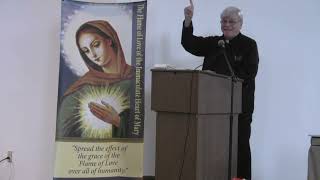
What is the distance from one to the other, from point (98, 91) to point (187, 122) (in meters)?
1.17

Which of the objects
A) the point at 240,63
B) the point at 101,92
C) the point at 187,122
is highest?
the point at 240,63

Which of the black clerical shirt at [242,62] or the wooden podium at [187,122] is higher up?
the black clerical shirt at [242,62]

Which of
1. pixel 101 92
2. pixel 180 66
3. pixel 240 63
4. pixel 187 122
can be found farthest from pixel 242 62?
pixel 101 92

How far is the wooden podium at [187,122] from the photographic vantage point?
7.31 ft

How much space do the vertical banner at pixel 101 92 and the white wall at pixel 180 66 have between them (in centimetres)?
39

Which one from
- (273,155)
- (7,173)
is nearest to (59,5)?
(7,173)

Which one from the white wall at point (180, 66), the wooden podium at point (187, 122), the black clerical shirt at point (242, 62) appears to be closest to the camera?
the wooden podium at point (187, 122)

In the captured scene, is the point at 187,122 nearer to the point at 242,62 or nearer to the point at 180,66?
the point at 242,62

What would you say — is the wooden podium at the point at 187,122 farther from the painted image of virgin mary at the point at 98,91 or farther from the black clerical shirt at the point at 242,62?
the painted image of virgin mary at the point at 98,91

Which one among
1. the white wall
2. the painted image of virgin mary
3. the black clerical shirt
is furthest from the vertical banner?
the black clerical shirt

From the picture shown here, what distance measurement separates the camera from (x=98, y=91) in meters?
3.20

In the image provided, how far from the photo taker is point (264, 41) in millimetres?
3906

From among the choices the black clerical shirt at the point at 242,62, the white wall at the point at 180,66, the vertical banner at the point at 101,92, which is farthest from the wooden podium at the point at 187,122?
the white wall at the point at 180,66

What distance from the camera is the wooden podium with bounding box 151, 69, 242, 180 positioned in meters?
2.23
